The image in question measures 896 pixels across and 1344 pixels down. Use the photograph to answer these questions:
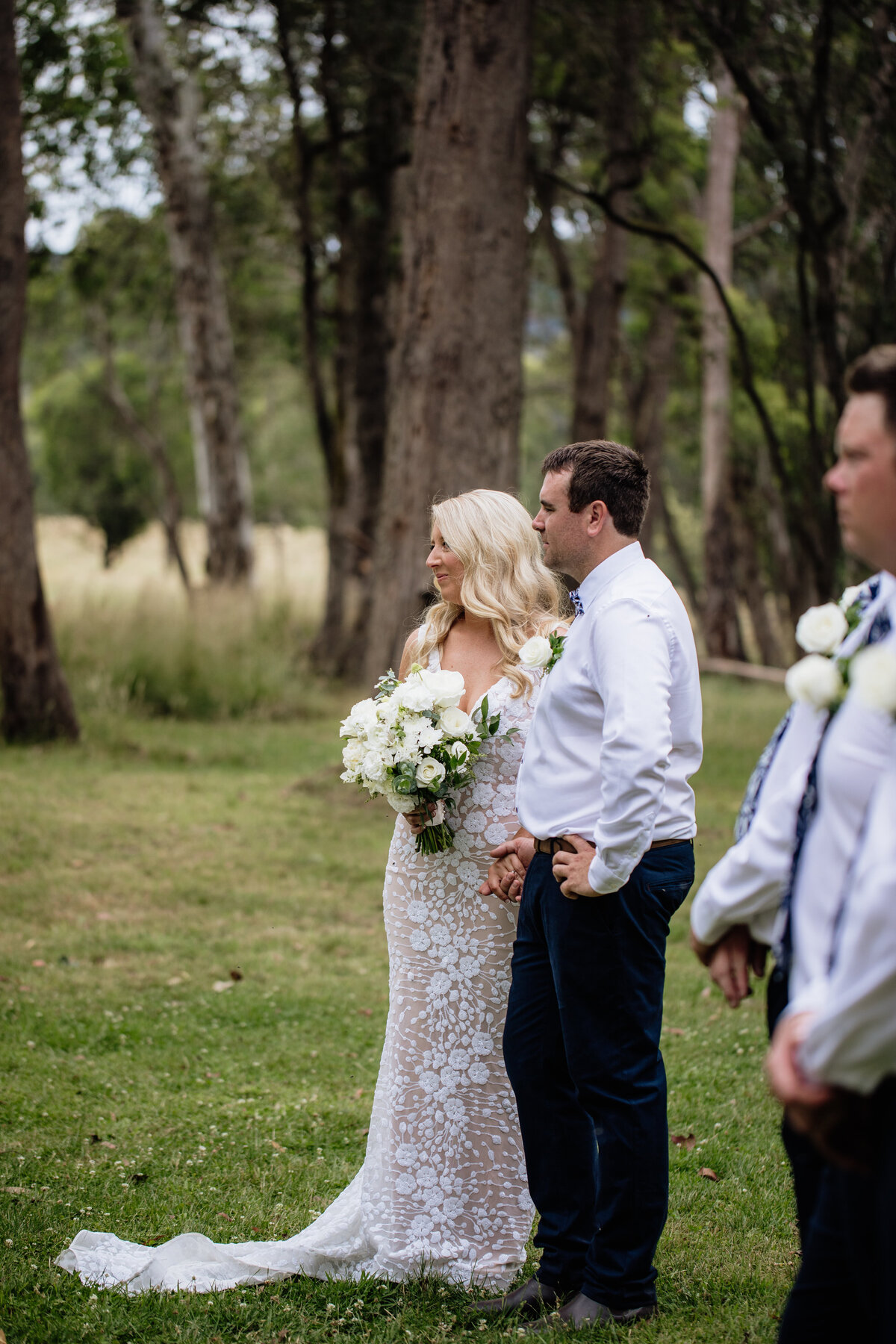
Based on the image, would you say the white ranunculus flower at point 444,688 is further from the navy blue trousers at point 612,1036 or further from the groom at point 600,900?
the navy blue trousers at point 612,1036

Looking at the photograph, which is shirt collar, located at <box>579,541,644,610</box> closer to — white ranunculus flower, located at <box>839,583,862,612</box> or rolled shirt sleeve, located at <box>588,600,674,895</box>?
rolled shirt sleeve, located at <box>588,600,674,895</box>

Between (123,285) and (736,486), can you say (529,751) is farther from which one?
(736,486)

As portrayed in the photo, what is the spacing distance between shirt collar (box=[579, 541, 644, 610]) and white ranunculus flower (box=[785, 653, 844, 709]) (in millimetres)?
1196

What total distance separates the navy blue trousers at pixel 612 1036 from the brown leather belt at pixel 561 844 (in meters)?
0.02

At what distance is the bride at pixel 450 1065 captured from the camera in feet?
12.7

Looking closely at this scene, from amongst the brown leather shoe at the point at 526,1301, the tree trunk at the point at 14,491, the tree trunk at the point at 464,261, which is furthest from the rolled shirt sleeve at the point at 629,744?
the tree trunk at the point at 14,491

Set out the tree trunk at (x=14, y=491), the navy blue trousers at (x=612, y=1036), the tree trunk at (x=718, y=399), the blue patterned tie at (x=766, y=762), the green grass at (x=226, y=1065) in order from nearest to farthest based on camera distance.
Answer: the blue patterned tie at (x=766, y=762) < the navy blue trousers at (x=612, y=1036) < the green grass at (x=226, y=1065) < the tree trunk at (x=14, y=491) < the tree trunk at (x=718, y=399)

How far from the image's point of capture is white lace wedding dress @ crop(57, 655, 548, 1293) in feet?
12.7

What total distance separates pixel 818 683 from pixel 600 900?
1.28 meters

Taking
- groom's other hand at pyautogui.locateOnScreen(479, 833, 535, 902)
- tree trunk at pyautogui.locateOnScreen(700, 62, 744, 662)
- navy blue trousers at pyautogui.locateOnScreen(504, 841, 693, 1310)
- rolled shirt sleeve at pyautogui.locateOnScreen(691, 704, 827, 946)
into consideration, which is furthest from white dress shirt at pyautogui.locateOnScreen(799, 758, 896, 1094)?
tree trunk at pyautogui.locateOnScreen(700, 62, 744, 662)

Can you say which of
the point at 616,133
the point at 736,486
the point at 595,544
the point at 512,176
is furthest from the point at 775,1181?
the point at 736,486

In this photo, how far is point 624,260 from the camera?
53.8ft

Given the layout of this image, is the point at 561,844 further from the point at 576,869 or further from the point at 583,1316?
the point at 583,1316

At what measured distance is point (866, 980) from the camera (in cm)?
186
